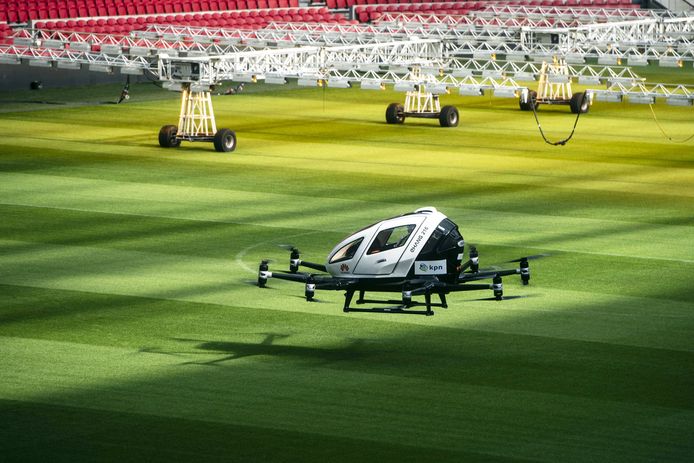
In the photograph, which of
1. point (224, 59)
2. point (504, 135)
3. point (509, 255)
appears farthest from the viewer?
point (504, 135)

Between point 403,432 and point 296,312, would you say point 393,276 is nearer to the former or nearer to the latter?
point 296,312

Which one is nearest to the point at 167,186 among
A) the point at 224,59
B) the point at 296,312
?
the point at 224,59

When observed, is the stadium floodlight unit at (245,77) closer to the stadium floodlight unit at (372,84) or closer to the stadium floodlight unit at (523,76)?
the stadium floodlight unit at (372,84)

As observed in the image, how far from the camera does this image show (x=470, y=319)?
2517 cm

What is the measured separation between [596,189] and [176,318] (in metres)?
17.5

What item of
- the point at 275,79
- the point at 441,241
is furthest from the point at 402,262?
the point at 275,79

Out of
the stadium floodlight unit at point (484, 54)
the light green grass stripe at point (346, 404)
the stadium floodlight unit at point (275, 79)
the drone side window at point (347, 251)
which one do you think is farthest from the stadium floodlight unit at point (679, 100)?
the light green grass stripe at point (346, 404)

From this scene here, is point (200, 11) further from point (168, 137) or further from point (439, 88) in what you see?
point (168, 137)

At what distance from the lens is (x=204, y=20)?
225 ft

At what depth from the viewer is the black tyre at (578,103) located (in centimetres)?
5616

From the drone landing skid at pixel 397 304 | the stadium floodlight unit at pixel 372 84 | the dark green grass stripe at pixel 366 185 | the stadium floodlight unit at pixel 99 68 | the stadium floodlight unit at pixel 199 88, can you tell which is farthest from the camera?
the stadium floodlight unit at pixel 99 68

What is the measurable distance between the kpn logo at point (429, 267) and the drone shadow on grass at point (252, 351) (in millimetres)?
1482

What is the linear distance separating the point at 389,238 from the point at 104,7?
4594cm

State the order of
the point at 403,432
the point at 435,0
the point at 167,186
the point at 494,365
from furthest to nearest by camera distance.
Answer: the point at 435,0, the point at 167,186, the point at 494,365, the point at 403,432
